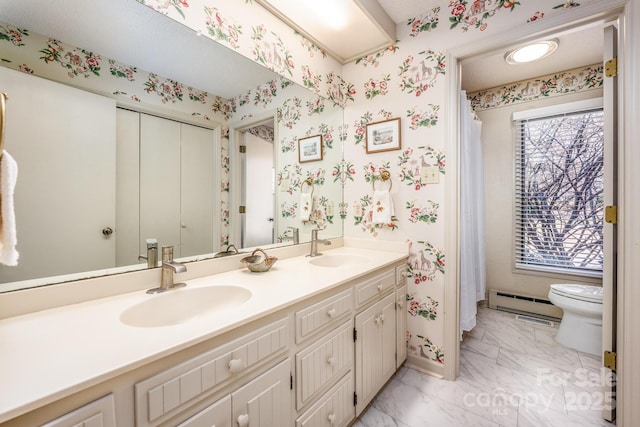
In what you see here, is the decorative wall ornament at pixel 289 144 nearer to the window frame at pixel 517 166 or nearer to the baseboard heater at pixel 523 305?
the window frame at pixel 517 166

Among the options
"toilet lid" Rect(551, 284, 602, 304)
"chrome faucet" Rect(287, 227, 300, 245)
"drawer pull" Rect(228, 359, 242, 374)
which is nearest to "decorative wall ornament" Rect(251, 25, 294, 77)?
"chrome faucet" Rect(287, 227, 300, 245)

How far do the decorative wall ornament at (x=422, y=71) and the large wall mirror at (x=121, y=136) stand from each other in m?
0.88

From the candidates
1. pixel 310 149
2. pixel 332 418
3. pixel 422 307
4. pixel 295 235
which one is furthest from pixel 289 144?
pixel 332 418

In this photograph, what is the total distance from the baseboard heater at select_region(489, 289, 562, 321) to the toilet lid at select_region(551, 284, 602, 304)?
0.40 metres

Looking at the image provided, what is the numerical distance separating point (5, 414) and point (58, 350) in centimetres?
21

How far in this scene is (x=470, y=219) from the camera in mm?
2166

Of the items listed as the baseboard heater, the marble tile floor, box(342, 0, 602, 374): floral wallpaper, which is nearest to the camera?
the marble tile floor

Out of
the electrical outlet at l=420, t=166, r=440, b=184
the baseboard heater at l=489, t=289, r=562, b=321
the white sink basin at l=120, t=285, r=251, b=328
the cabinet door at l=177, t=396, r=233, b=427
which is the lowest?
the baseboard heater at l=489, t=289, r=562, b=321

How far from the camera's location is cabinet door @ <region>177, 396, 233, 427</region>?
2.30 feet

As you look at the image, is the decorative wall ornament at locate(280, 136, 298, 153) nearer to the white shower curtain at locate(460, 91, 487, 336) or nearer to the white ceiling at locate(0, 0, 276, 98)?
the white ceiling at locate(0, 0, 276, 98)

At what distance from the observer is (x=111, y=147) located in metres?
1.04

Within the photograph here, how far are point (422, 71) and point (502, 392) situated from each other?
206 centimetres

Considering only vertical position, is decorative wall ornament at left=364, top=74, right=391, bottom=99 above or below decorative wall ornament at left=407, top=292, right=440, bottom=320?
above

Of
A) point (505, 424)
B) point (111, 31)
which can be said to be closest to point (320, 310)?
point (505, 424)
